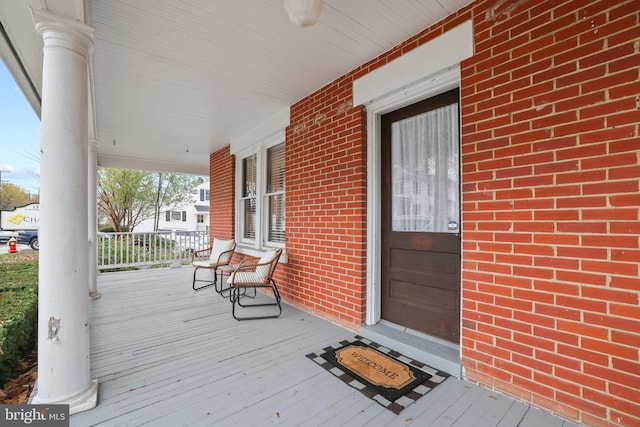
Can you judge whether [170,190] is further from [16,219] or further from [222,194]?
[16,219]

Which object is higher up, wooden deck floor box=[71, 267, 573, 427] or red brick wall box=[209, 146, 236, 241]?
red brick wall box=[209, 146, 236, 241]

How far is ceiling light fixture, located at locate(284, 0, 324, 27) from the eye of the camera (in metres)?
1.54

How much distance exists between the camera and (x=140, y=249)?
23.1 feet

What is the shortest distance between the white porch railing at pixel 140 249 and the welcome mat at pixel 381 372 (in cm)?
623

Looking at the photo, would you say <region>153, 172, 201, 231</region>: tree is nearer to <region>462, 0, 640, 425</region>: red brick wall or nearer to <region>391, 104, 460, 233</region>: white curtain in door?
<region>391, 104, 460, 233</region>: white curtain in door

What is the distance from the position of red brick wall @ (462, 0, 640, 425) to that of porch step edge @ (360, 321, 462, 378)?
13cm

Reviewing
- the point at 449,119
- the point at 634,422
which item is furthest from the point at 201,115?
the point at 634,422

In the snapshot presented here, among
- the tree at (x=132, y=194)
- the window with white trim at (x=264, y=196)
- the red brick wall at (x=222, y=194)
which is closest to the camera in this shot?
the window with white trim at (x=264, y=196)

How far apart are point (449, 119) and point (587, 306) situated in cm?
160

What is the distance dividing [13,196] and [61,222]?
787 inches

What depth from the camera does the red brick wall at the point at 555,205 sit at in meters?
1.42

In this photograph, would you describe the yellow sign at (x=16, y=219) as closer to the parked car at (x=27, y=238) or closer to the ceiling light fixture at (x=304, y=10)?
the parked car at (x=27, y=238)

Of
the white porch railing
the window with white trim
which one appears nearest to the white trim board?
the window with white trim

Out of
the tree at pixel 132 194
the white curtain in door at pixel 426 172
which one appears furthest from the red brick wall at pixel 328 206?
the tree at pixel 132 194
